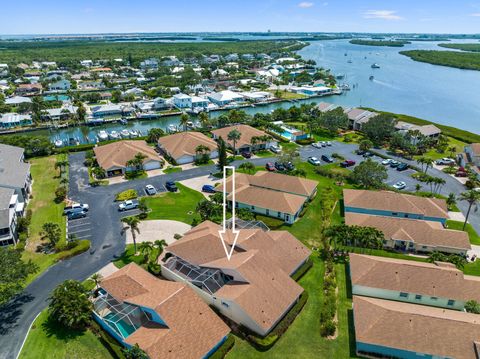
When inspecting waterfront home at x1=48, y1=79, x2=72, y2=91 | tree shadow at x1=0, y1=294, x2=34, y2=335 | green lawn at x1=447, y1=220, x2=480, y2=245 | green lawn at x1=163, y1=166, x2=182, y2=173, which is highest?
waterfront home at x1=48, y1=79, x2=72, y2=91

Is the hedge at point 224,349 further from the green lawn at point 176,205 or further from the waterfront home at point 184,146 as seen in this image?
the waterfront home at point 184,146

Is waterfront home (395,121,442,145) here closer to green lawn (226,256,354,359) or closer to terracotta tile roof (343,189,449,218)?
terracotta tile roof (343,189,449,218)

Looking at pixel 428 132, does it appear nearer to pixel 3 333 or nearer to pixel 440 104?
pixel 440 104

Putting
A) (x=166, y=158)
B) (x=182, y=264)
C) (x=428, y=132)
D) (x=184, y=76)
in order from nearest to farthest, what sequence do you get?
(x=182, y=264) < (x=166, y=158) < (x=428, y=132) < (x=184, y=76)

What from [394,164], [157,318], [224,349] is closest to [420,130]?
[394,164]

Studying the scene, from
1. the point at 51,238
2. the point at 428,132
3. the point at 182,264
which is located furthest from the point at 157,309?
the point at 428,132

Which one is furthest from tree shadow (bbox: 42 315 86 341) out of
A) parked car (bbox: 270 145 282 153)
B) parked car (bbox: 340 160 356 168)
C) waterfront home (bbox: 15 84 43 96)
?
waterfront home (bbox: 15 84 43 96)
